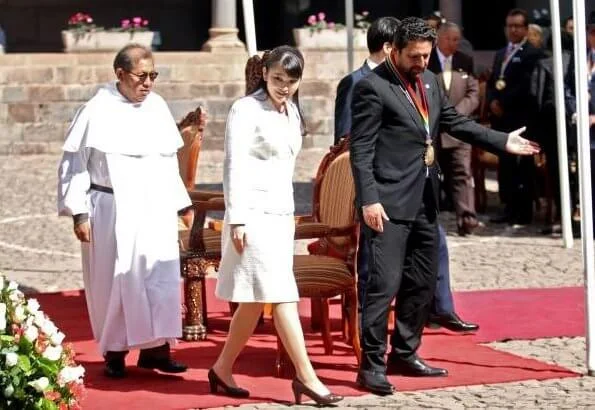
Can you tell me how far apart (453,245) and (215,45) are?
980cm

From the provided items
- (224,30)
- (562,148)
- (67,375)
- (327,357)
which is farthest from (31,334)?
(224,30)

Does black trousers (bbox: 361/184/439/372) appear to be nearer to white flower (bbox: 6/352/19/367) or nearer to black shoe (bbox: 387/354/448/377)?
black shoe (bbox: 387/354/448/377)

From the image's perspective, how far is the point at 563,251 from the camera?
1374 cm

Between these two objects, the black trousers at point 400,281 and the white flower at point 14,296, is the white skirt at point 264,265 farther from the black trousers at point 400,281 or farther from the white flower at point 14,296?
the white flower at point 14,296

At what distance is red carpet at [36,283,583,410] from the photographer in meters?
8.61

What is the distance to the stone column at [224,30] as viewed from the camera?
23.5m

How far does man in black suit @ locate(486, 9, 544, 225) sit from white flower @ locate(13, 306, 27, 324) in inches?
347

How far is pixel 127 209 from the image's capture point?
9.00 m

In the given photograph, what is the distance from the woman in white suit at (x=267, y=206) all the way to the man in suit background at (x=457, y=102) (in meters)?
5.97

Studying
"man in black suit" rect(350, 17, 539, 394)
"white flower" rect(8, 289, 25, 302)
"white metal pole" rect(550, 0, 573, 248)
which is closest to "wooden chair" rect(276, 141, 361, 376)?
"man in black suit" rect(350, 17, 539, 394)

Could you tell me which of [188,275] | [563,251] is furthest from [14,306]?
[563,251]

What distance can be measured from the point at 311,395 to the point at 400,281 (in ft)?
2.65

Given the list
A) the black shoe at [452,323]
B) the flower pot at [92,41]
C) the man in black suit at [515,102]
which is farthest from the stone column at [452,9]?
the black shoe at [452,323]

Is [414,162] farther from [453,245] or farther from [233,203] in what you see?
[453,245]
